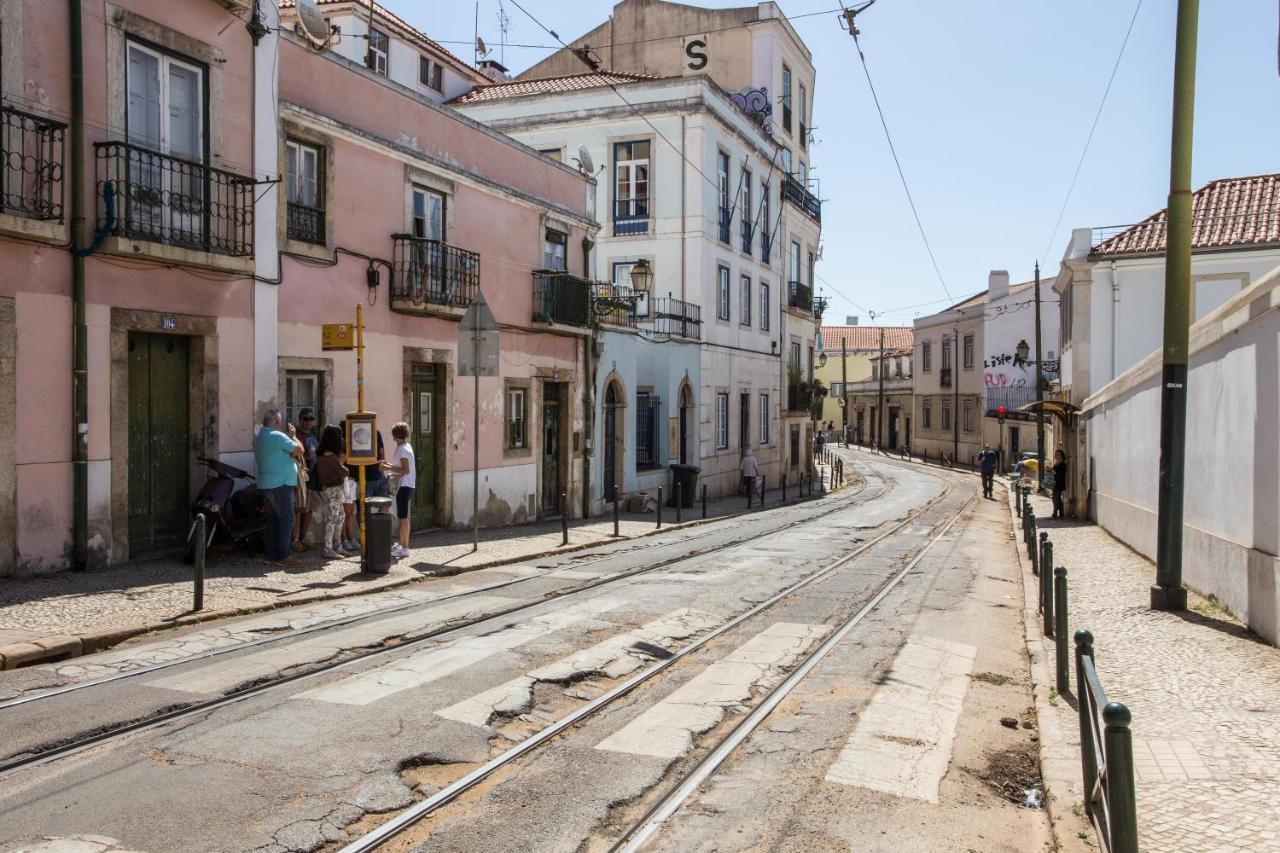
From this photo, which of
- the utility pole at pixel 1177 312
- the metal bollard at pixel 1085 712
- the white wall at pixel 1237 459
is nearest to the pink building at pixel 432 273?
the utility pole at pixel 1177 312

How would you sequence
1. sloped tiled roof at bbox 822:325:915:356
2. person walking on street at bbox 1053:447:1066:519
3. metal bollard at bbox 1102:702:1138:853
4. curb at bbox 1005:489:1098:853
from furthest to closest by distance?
sloped tiled roof at bbox 822:325:915:356 → person walking on street at bbox 1053:447:1066:519 → curb at bbox 1005:489:1098:853 → metal bollard at bbox 1102:702:1138:853

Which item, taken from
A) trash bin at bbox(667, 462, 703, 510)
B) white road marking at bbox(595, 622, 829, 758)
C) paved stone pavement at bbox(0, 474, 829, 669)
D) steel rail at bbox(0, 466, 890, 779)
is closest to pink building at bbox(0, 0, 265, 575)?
paved stone pavement at bbox(0, 474, 829, 669)

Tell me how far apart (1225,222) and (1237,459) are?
59.7 feet

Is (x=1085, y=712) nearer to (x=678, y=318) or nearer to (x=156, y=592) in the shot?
(x=156, y=592)

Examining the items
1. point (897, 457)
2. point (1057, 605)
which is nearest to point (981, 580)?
point (1057, 605)

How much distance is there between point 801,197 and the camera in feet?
132

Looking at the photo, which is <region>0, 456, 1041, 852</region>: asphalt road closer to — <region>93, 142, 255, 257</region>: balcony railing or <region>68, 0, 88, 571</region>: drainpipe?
<region>68, 0, 88, 571</region>: drainpipe

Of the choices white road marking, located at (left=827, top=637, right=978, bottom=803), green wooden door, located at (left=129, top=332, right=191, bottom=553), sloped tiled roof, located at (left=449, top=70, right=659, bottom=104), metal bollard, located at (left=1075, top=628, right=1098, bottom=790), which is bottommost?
white road marking, located at (left=827, top=637, right=978, bottom=803)

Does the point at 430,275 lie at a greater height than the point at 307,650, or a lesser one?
greater

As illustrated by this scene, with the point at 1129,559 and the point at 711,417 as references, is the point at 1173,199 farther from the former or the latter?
the point at 711,417

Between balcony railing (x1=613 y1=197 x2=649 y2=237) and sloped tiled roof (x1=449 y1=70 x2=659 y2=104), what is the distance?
Answer: 11.2 ft

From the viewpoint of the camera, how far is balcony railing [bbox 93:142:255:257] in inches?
428

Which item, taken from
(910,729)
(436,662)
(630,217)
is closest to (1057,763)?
(910,729)

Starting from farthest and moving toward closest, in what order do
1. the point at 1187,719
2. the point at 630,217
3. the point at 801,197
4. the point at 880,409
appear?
the point at 880,409, the point at 801,197, the point at 630,217, the point at 1187,719
